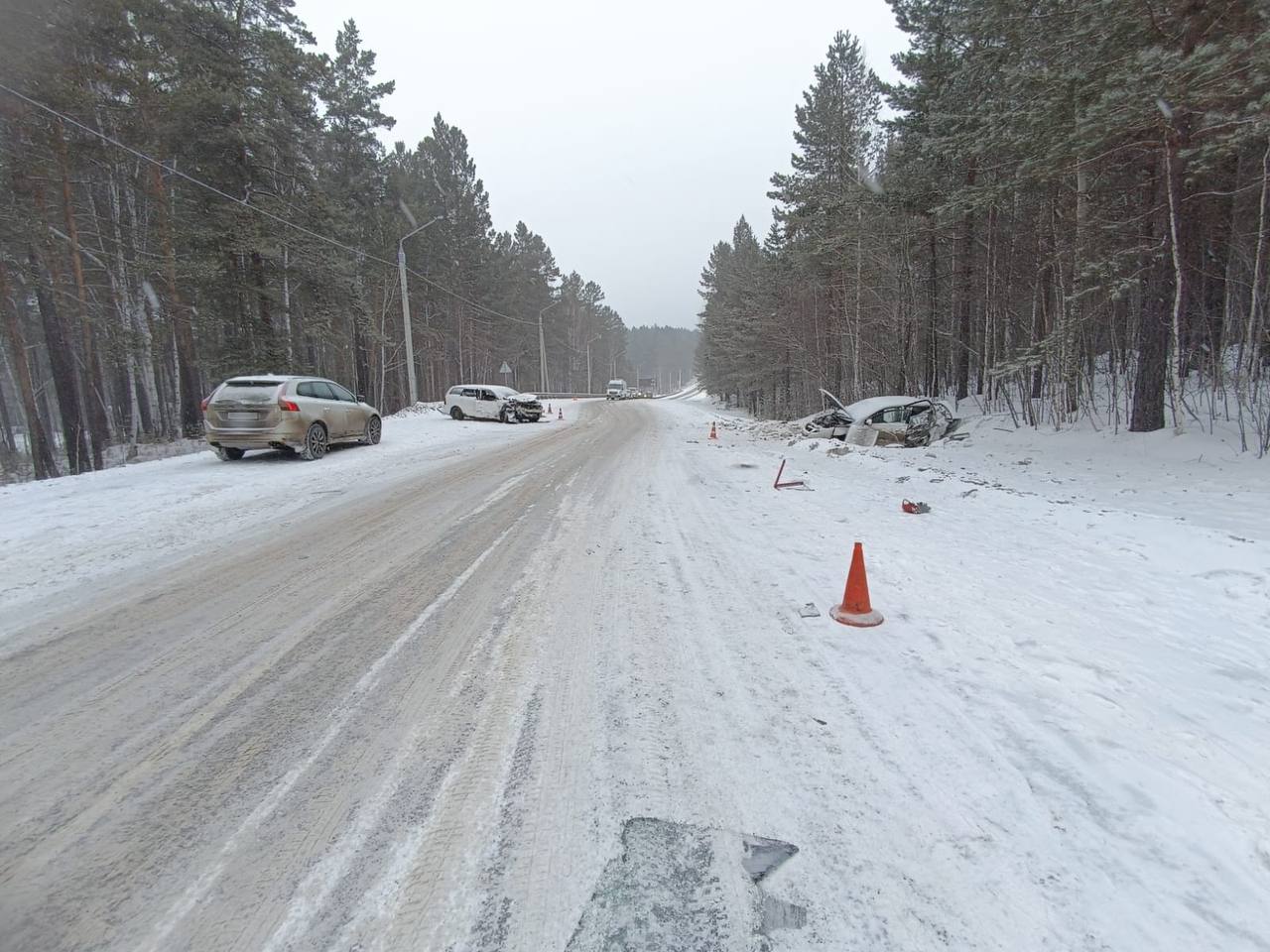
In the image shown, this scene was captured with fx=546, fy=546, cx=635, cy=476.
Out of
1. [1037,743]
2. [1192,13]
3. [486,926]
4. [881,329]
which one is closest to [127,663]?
[486,926]

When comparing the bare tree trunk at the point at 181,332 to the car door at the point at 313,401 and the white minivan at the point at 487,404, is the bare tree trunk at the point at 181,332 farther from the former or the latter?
the car door at the point at 313,401

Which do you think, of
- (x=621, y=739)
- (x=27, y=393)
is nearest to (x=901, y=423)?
(x=621, y=739)

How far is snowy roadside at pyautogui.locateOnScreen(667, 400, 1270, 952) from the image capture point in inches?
70.1

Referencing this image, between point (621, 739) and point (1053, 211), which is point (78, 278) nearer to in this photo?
point (621, 739)

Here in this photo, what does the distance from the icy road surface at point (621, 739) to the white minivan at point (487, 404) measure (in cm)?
1726

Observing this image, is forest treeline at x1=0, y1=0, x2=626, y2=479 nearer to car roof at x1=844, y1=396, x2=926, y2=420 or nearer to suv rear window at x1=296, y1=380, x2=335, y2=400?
suv rear window at x1=296, y1=380, x2=335, y2=400

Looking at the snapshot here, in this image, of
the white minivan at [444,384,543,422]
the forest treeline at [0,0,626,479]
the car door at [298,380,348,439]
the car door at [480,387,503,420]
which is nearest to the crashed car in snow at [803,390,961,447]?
the car door at [298,380,348,439]

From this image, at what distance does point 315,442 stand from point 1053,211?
16.8m

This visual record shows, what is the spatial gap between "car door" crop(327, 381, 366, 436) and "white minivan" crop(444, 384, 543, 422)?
959 cm

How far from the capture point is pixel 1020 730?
2.68 meters

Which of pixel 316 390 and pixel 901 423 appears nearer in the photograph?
pixel 316 390

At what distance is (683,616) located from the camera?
3.99 metres

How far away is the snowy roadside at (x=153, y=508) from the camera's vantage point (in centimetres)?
496

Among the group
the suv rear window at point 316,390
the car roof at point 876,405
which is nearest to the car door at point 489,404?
the suv rear window at point 316,390
